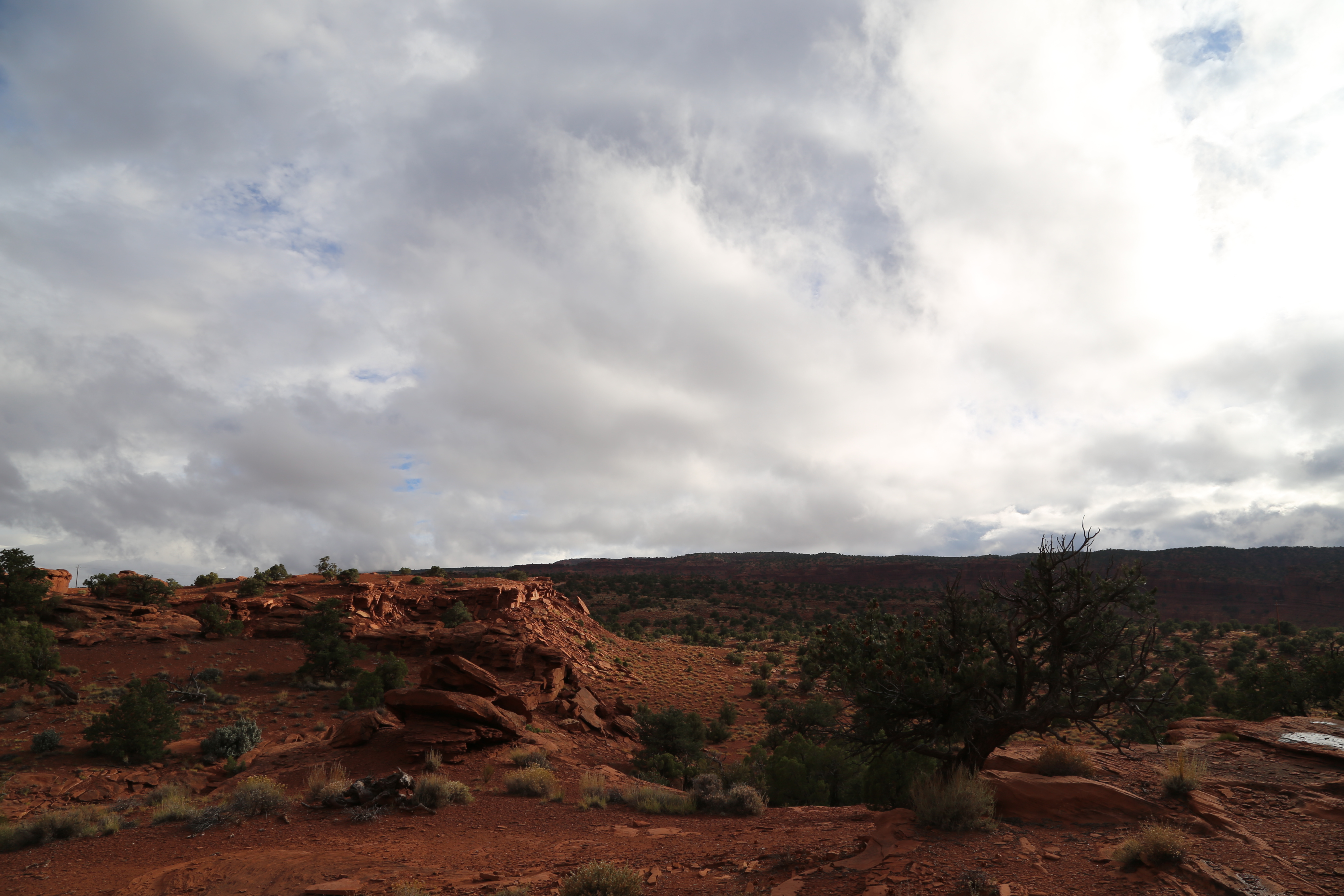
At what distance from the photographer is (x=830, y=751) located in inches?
794

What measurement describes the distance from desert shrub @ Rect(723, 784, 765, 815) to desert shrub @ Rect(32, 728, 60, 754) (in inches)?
947

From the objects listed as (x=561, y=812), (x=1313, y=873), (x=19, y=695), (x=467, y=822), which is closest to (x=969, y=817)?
(x=1313, y=873)

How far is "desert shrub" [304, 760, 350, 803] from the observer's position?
49.3ft

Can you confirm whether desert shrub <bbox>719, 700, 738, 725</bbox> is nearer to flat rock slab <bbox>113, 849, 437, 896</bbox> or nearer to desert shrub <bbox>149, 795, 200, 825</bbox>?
flat rock slab <bbox>113, 849, 437, 896</bbox>

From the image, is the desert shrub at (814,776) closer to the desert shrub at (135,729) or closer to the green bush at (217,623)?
the desert shrub at (135,729)

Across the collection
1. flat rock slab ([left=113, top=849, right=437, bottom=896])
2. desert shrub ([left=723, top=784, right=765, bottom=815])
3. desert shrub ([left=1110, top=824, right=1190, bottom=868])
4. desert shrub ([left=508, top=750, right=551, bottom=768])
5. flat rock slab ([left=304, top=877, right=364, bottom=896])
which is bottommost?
desert shrub ([left=508, top=750, right=551, bottom=768])

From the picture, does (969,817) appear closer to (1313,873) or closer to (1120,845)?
(1120,845)

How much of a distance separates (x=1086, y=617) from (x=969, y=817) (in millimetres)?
4585

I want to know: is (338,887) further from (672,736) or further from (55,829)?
(672,736)

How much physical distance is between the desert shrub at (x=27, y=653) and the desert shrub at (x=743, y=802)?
29197 millimetres

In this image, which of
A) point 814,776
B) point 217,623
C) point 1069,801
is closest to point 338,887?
point 1069,801

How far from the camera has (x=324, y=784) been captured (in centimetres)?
1547

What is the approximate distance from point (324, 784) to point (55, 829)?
5.09m

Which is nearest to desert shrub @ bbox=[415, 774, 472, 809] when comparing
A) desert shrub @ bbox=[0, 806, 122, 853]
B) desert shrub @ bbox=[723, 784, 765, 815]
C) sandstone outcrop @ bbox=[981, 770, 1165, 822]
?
desert shrub @ bbox=[0, 806, 122, 853]
